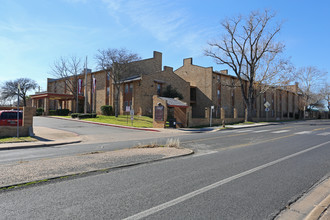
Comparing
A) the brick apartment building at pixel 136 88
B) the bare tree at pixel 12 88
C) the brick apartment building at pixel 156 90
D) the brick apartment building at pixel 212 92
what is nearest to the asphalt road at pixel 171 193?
the brick apartment building at pixel 136 88

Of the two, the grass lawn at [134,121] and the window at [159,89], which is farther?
the window at [159,89]

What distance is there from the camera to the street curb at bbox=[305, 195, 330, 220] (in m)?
3.83

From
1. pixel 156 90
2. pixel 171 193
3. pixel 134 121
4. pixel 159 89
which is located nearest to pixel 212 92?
pixel 159 89

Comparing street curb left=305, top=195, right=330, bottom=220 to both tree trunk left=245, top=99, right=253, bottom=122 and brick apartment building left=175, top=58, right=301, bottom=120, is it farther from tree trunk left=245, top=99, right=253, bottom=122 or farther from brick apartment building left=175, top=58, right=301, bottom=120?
brick apartment building left=175, top=58, right=301, bottom=120

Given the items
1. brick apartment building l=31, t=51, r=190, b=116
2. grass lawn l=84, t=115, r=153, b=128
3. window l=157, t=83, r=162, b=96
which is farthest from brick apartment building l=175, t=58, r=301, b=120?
grass lawn l=84, t=115, r=153, b=128

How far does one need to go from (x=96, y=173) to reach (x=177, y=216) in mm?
3298

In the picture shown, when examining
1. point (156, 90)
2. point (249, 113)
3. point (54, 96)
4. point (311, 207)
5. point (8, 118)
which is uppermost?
point (156, 90)

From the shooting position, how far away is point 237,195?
15.9ft

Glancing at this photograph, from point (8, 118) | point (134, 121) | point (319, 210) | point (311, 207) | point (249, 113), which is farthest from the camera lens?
point (249, 113)

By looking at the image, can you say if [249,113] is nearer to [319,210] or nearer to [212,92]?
Result: [212,92]

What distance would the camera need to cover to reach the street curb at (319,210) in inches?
151

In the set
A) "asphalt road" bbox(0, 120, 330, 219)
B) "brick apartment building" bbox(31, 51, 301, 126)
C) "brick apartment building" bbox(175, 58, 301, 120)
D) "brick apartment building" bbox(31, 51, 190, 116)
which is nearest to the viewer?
"asphalt road" bbox(0, 120, 330, 219)

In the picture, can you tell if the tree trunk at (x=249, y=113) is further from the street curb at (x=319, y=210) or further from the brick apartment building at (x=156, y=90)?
the street curb at (x=319, y=210)

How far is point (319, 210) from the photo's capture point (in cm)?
406
